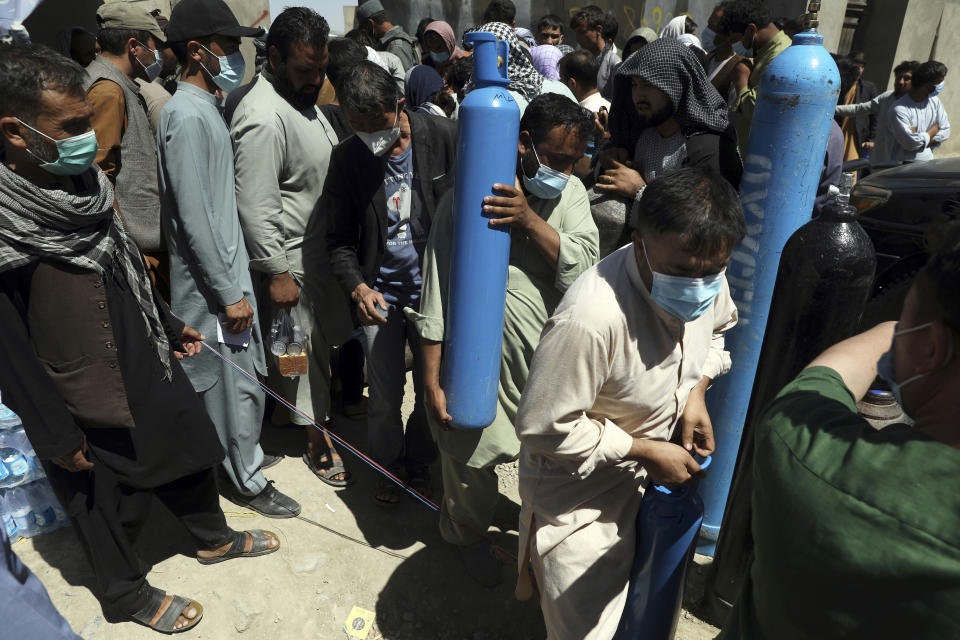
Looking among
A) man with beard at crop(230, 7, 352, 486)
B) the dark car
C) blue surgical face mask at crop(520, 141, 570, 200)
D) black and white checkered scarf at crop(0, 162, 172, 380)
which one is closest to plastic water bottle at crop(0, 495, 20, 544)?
black and white checkered scarf at crop(0, 162, 172, 380)

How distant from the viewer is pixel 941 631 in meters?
0.84

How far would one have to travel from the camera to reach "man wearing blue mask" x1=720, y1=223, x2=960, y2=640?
852 millimetres

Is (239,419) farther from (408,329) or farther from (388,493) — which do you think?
(408,329)

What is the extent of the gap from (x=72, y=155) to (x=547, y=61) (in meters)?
5.46

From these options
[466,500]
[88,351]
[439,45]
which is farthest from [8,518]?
[439,45]

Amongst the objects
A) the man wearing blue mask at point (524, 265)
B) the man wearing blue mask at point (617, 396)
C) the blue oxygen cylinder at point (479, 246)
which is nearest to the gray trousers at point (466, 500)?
the man wearing blue mask at point (524, 265)

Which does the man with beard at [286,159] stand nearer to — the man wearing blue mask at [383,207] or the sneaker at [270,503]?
the man wearing blue mask at [383,207]

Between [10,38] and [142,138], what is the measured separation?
2.58m

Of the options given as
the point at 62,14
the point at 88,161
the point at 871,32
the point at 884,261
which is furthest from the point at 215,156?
the point at 871,32

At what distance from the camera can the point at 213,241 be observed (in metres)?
2.79

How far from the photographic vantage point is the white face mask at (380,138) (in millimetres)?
2727

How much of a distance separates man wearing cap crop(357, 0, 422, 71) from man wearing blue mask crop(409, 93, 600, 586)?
17.4ft

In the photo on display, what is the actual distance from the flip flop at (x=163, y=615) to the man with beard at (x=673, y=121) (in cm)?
242

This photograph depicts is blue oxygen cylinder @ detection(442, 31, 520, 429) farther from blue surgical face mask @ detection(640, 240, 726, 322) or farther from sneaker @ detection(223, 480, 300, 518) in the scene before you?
sneaker @ detection(223, 480, 300, 518)
